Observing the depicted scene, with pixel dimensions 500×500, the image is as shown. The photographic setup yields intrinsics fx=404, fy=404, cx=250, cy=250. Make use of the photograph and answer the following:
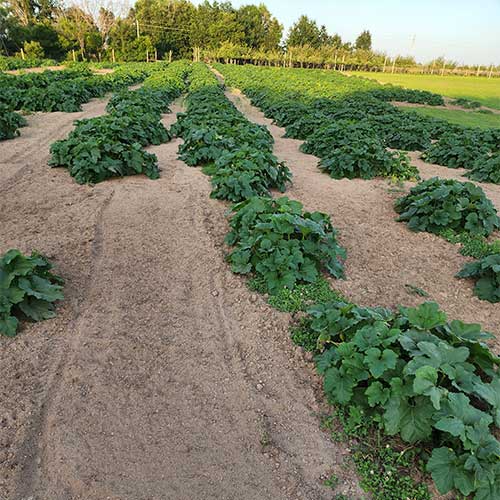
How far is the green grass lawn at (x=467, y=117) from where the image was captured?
17753 millimetres

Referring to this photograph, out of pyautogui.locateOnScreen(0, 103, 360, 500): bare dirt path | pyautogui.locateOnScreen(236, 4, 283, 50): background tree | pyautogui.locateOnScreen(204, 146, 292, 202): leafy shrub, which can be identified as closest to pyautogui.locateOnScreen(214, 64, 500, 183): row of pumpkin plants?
pyautogui.locateOnScreen(204, 146, 292, 202): leafy shrub

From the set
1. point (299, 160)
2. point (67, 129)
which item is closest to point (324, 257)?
point (299, 160)

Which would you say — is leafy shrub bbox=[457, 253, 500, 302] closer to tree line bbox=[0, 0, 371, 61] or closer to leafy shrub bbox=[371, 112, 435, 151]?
leafy shrub bbox=[371, 112, 435, 151]

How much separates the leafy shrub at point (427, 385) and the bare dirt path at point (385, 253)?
1148 mm

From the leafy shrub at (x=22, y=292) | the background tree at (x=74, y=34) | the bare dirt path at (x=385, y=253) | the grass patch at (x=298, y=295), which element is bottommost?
the bare dirt path at (x=385, y=253)

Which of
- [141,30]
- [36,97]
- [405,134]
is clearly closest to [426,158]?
[405,134]

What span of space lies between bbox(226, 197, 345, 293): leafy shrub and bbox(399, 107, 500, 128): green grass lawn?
15552 millimetres

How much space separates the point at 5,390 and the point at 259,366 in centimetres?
193

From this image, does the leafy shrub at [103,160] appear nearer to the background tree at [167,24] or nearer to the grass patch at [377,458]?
the grass patch at [377,458]

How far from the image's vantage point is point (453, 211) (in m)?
6.05

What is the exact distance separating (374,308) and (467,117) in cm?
1978

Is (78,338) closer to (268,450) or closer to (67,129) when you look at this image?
(268,450)

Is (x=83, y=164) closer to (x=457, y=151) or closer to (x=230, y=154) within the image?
(x=230, y=154)

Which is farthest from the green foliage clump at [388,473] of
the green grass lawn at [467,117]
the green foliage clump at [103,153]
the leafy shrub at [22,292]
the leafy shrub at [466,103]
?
the leafy shrub at [466,103]
